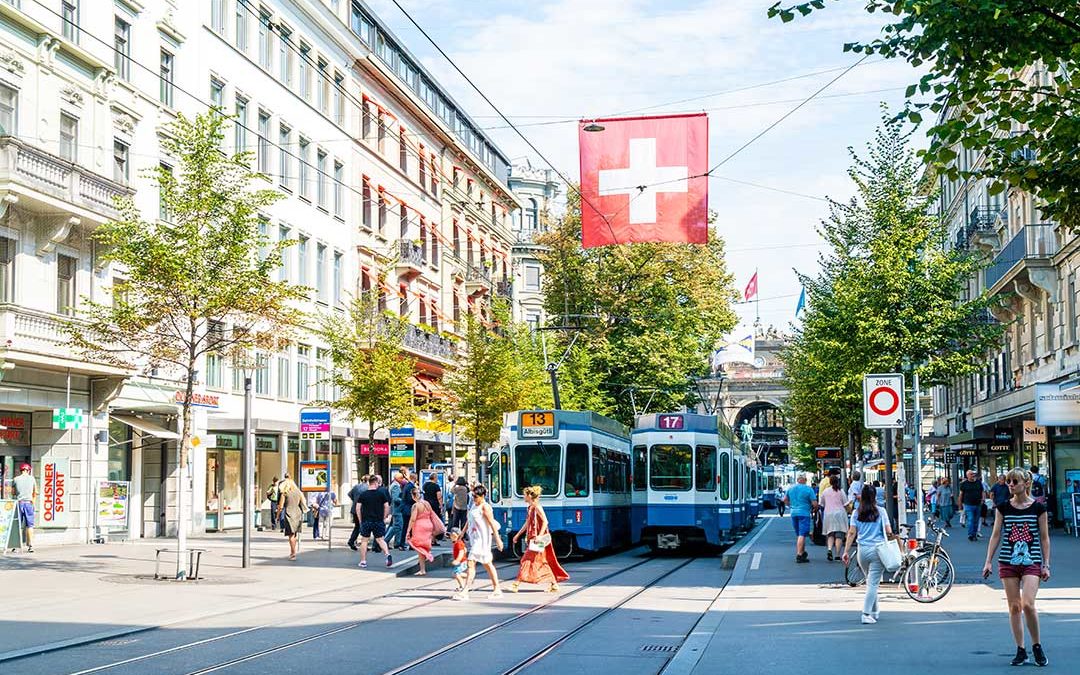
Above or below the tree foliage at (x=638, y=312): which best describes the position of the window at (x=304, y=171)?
above

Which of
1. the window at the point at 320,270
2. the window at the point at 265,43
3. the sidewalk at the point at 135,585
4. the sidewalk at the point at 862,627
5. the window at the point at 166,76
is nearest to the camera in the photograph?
the sidewalk at the point at 862,627

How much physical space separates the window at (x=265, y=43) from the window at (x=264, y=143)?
163cm

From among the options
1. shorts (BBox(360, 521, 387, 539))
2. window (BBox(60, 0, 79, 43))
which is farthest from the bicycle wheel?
window (BBox(60, 0, 79, 43))

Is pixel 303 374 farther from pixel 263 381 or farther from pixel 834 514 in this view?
pixel 834 514

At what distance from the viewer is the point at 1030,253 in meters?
42.2

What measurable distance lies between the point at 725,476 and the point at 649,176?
519 inches

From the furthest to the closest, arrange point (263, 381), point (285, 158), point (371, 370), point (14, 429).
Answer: point (285, 158) < point (263, 381) < point (371, 370) < point (14, 429)

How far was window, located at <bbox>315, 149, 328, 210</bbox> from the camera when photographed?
47.8 meters

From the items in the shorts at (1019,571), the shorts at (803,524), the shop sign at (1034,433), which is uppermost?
the shop sign at (1034,433)

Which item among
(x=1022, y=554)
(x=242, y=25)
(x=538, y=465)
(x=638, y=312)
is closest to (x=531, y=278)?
(x=638, y=312)

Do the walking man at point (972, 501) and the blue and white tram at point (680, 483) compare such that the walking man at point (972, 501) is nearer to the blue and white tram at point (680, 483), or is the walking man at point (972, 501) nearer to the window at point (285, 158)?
the blue and white tram at point (680, 483)

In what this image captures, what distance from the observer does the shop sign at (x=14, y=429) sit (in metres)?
30.6

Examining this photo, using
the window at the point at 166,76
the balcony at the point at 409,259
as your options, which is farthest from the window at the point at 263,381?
the balcony at the point at 409,259

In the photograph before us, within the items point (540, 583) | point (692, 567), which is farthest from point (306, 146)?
point (540, 583)
